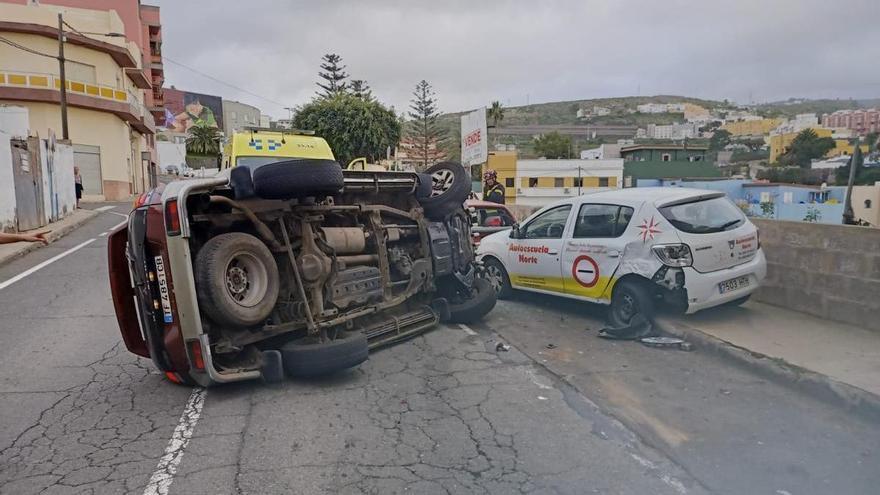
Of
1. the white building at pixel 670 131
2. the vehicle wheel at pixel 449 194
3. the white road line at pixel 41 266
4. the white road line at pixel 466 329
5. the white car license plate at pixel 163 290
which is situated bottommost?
the white road line at pixel 466 329

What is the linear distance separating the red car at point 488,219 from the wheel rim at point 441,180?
3749 millimetres

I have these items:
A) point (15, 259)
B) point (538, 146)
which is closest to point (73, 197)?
point (15, 259)

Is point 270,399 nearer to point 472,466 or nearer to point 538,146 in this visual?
point 472,466

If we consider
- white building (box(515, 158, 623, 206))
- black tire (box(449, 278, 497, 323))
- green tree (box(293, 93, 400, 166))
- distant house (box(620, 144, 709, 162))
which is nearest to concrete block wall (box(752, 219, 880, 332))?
black tire (box(449, 278, 497, 323))

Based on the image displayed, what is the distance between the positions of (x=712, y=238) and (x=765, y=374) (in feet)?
5.53

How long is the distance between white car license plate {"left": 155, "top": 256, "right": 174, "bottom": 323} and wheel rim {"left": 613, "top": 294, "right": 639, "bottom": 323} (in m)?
4.69

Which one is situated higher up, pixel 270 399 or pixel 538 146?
pixel 538 146

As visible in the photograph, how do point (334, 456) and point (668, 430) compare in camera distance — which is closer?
point (334, 456)

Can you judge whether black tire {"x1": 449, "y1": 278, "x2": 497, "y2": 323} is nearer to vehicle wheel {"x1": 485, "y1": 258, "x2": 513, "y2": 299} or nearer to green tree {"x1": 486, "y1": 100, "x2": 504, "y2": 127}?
vehicle wheel {"x1": 485, "y1": 258, "x2": 513, "y2": 299}

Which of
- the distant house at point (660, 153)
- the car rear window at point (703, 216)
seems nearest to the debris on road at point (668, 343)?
the car rear window at point (703, 216)

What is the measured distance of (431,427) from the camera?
174 inches

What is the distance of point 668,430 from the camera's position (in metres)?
4.42

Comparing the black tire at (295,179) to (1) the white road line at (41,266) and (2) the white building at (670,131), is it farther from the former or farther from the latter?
(2) the white building at (670,131)

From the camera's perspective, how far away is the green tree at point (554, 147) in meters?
90.5
